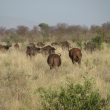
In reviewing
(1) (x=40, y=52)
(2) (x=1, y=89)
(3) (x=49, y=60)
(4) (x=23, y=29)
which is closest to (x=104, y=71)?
(3) (x=49, y=60)

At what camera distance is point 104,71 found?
9.52 m

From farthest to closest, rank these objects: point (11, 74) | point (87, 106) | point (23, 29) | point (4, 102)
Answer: point (23, 29) → point (11, 74) → point (4, 102) → point (87, 106)

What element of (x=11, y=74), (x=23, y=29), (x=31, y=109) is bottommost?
(x=31, y=109)

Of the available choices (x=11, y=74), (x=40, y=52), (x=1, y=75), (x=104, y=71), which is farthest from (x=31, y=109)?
(x=40, y=52)

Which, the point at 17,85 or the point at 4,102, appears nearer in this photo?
the point at 4,102

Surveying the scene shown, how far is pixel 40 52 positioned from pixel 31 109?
10.7 metres

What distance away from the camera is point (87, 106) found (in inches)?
170

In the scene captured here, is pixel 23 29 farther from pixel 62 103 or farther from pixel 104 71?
pixel 62 103

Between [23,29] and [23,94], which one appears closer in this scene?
[23,94]

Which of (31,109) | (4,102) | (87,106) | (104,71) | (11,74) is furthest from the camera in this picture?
(104,71)

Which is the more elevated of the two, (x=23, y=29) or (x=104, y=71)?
(x=23, y=29)

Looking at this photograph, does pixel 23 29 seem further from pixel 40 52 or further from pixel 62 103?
pixel 62 103

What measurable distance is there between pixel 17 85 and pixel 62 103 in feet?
9.63

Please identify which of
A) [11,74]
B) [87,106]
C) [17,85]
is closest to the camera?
[87,106]
